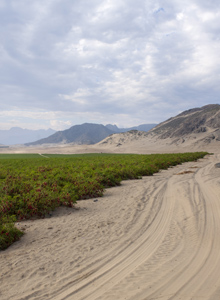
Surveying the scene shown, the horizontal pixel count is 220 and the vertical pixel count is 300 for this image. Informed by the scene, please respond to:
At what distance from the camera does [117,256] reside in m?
4.55

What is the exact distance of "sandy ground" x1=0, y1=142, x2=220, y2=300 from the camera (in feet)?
11.3

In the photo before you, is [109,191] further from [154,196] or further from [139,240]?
[139,240]

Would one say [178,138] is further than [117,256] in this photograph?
Yes

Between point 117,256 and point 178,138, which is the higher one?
point 178,138

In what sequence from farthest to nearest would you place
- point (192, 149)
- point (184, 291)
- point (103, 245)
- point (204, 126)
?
point (204, 126) < point (192, 149) < point (103, 245) < point (184, 291)

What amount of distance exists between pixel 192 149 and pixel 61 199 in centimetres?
7664

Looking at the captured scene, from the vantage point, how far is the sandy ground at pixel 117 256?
3.45m

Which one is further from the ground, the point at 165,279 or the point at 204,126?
the point at 204,126

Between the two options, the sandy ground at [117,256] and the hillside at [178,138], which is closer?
the sandy ground at [117,256]

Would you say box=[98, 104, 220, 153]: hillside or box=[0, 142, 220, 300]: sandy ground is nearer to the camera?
box=[0, 142, 220, 300]: sandy ground

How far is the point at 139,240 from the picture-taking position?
17.6 feet

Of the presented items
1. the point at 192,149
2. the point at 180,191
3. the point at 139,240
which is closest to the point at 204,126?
the point at 192,149

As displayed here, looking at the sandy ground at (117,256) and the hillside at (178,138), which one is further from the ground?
the hillside at (178,138)

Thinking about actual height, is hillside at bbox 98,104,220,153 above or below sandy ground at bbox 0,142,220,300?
above
